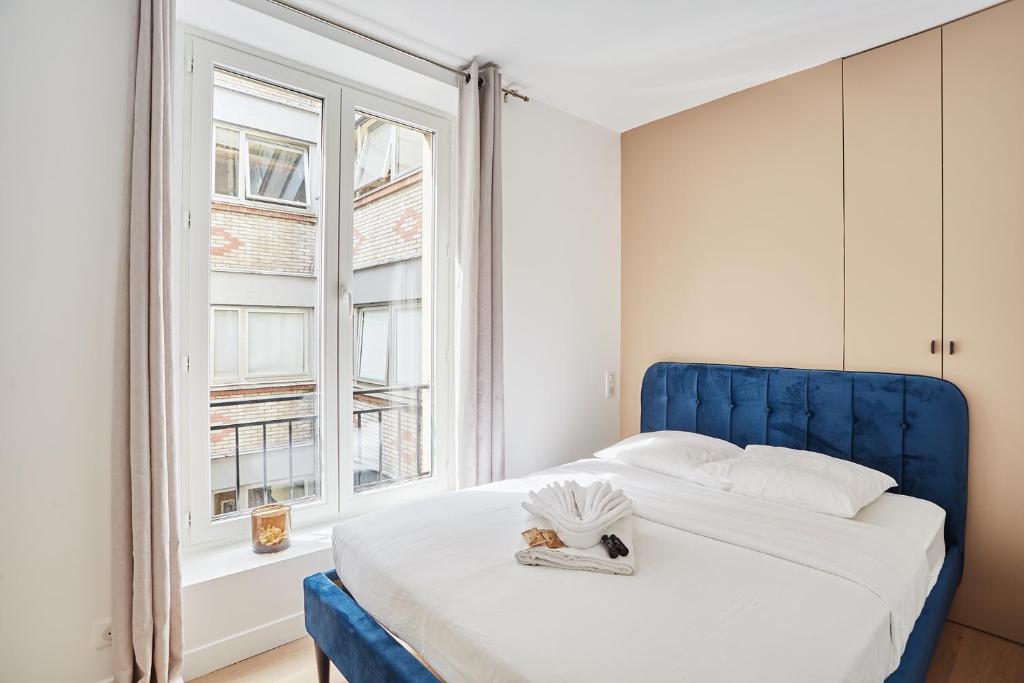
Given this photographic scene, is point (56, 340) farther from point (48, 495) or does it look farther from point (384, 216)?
point (384, 216)

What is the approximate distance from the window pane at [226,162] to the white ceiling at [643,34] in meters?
0.63

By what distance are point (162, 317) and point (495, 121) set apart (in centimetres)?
171

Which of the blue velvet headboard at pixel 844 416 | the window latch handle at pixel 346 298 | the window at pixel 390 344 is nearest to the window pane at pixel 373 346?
the window at pixel 390 344

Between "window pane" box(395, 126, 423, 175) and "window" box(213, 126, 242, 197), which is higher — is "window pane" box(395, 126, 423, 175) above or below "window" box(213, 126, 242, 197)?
above

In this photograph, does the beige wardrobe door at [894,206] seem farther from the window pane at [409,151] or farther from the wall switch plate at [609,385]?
the window pane at [409,151]

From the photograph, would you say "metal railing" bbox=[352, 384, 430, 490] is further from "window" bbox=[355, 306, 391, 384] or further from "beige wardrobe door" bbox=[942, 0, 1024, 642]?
"beige wardrobe door" bbox=[942, 0, 1024, 642]

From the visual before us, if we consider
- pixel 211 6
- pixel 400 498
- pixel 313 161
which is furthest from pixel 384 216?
pixel 400 498

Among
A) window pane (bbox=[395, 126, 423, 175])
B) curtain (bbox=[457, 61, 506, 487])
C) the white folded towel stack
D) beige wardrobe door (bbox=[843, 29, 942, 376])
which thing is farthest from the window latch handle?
beige wardrobe door (bbox=[843, 29, 942, 376])

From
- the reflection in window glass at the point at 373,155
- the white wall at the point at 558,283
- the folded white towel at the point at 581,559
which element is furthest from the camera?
the white wall at the point at 558,283

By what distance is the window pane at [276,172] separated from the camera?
235 centimetres

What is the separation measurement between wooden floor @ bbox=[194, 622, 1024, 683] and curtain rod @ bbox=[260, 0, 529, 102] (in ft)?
8.25

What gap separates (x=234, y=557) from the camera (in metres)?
2.16

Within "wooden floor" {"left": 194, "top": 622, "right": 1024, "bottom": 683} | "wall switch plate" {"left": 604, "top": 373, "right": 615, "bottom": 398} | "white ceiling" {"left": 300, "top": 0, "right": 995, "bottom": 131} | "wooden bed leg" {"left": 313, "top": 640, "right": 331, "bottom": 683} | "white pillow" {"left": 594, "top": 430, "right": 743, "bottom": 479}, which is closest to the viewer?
"wooden bed leg" {"left": 313, "top": 640, "right": 331, "bottom": 683}

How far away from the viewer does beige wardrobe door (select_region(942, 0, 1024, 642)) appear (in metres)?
2.09
